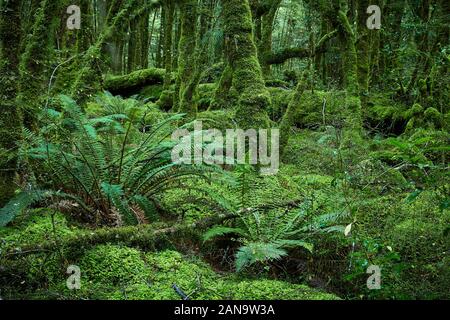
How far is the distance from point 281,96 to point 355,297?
6.67m

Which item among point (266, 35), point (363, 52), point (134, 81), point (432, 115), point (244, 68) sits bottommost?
point (432, 115)

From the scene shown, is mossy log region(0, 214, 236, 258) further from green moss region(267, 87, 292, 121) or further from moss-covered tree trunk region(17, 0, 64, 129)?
green moss region(267, 87, 292, 121)

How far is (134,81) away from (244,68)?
933 cm

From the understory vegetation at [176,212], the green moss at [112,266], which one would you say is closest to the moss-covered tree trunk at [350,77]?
the understory vegetation at [176,212]

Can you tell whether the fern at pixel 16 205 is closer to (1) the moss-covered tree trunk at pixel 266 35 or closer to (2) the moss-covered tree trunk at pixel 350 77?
(2) the moss-covered tree trunk at pixel 350 77

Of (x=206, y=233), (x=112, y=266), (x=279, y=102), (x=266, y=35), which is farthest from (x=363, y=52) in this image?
(x=112, y=266)

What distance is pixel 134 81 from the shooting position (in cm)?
1325

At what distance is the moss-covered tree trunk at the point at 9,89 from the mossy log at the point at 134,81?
951 cm

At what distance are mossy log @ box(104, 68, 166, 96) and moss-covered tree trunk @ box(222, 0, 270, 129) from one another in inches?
342

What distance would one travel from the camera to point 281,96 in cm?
930

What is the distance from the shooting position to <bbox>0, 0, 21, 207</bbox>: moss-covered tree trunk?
3.55 m

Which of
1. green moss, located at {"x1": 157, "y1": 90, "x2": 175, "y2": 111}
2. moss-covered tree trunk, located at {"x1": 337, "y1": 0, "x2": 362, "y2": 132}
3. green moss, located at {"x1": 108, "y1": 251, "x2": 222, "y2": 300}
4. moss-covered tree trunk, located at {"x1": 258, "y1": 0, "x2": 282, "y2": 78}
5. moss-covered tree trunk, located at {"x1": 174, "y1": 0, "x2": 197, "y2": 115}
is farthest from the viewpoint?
green moss, located at {"x1": 157, "y1": 90, "x2": 175, "y2": 111}

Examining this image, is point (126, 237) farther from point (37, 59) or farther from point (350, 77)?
point (350, 77)

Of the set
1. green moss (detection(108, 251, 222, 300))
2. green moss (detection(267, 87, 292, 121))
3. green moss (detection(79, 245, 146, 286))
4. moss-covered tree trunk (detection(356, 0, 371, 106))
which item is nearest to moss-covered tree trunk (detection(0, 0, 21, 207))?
green moss (detection(79, 245, 146, 286))
